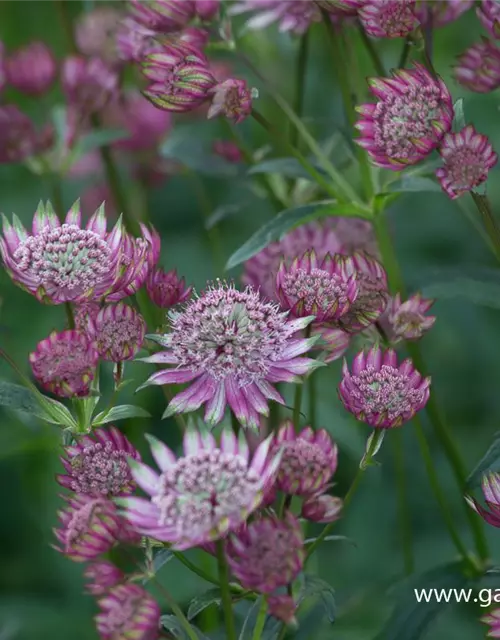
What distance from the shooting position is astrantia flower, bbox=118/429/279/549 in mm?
586

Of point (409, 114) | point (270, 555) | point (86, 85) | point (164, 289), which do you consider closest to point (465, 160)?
point (409, 114)

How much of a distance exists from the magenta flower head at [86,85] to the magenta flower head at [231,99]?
0.50 meters

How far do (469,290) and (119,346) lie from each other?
0.40 m

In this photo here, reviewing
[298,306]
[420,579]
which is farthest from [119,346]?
[420,579]

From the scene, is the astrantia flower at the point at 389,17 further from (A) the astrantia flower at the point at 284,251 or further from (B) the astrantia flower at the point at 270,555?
(B) the astrantia flower at the point at 270,555

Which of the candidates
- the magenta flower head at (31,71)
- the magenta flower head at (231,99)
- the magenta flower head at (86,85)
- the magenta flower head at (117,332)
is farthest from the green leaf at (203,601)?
the magenta flower head at (31,71)

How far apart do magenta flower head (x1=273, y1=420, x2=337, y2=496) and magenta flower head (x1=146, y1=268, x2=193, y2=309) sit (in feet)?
0.58

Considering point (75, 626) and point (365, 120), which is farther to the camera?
point (75, 626)

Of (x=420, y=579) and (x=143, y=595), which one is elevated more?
(x=143, y=595)

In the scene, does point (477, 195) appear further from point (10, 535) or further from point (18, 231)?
point (10, 535)

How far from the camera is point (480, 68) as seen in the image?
0.94m

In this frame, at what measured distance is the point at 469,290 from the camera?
0.94m

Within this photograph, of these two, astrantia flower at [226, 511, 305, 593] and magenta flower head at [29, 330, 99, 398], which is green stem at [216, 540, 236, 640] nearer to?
astrantia flower at [226, 511, 305, 593]

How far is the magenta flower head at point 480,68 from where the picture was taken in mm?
926
